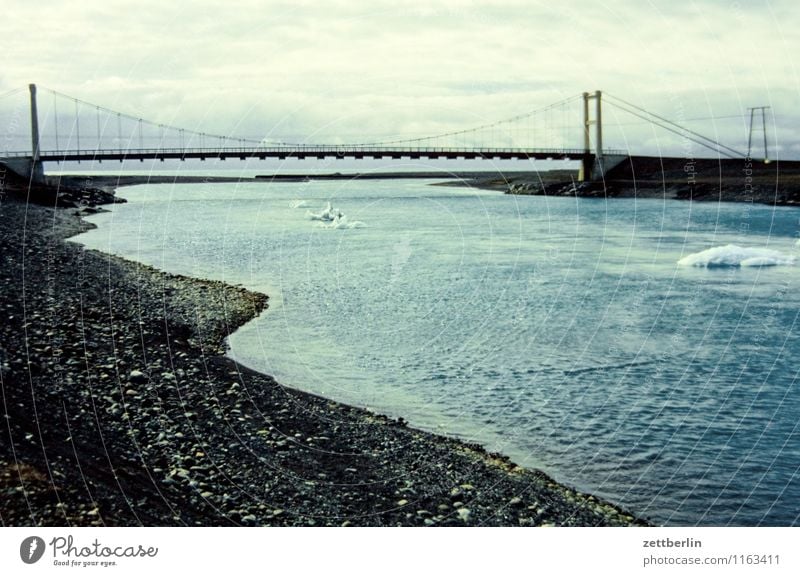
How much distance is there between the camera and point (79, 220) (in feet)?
131

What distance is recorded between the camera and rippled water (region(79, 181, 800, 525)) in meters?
9.15

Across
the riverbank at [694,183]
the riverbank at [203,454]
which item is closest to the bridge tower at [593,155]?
the riverbank at [694,183]

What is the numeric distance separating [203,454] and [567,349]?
8.51 meters

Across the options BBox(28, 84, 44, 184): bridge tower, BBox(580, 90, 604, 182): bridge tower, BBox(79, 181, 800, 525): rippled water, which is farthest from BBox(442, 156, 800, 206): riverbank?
BBox(28, 84, 44, 184): bridge tower

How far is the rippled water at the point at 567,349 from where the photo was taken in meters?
9.15

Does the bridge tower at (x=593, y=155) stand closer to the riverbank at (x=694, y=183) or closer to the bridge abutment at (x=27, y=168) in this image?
the riverbank at (x=694, y=183)

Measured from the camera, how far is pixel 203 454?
26.7 feet

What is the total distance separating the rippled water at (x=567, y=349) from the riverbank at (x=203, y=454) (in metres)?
0.92

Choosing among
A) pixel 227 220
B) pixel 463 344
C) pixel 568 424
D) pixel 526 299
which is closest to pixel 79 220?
pixel 227 220

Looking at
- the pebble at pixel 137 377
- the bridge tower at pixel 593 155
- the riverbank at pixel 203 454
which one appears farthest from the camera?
the bridge tower at pixel 593 155

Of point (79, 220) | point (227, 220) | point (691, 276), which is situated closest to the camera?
point (691, 276)

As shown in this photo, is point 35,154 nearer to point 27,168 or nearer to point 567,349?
point 27,168

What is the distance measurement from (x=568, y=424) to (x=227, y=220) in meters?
43.0
